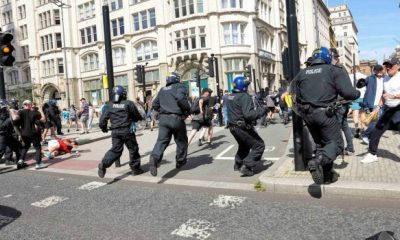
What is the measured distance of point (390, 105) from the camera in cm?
596

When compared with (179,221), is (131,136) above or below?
above

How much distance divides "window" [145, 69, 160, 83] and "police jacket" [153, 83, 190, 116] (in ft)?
109

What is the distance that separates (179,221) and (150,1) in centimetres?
3787

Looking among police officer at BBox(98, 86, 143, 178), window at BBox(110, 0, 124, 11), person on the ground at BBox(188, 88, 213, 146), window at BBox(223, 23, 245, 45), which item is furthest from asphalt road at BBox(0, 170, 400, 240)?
window at BBox(110, 0, 124, 11)

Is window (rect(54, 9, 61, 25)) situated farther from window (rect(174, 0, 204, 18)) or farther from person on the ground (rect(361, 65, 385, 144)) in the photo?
person on the ground (rect(361, 65, 385, 144))

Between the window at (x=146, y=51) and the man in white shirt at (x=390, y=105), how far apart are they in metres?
35.4

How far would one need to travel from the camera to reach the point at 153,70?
4047cm

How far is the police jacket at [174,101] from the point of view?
6.93 metres

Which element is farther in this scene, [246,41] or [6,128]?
[246,41]

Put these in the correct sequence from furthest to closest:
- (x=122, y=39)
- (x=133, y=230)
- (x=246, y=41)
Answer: (x=122, y=39) < (x=246, y=41) < (x=133, y=230)

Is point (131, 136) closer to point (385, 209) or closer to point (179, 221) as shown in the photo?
point (179, 221)

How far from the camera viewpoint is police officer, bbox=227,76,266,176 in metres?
6.32

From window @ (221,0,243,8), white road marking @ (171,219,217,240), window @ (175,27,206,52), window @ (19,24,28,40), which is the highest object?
window @ (19,24,28,40)

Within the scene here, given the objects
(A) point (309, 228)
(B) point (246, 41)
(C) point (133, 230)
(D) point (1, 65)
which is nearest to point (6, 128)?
(D) point (1, 65)
